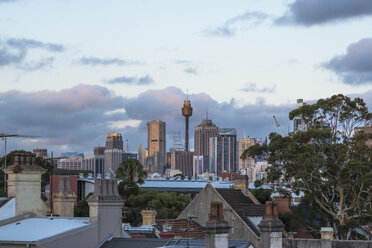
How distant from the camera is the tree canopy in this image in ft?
260

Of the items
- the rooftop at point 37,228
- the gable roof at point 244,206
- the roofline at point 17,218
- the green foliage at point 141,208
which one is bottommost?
the green foliage at point 141,208

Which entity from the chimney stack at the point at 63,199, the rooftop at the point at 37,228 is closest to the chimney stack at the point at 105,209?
the rooftop at the point at 37,228

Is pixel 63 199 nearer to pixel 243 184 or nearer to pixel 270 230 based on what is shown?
pixel 270 230

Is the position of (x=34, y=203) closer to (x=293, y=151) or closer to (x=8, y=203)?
(x=8, y=203)

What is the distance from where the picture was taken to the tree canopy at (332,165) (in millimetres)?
79312

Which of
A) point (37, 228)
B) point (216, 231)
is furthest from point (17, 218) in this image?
point (216, 231)

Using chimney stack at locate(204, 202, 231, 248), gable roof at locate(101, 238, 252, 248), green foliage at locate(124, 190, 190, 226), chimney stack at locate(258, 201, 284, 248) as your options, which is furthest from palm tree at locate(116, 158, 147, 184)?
chimney stack at locate(204, 202, 231, 248)

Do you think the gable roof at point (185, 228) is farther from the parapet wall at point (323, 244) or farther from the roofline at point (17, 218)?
the roofline at point (17, 218)

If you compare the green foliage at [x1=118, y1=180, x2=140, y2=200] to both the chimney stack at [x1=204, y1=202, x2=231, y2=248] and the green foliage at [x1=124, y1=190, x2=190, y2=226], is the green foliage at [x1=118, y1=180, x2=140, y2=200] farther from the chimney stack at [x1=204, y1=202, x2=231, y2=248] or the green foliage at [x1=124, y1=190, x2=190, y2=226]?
the chimney stack at [x1=204, y1=202, x2=231, y2=248]

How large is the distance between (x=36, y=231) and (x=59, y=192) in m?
9.29

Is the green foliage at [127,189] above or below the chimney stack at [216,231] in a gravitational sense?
below

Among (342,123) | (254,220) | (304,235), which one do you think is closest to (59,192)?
(254,220)

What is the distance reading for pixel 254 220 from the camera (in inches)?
2781

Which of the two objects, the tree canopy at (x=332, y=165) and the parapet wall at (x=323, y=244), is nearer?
the parapet wall at (x=323, y=244)
